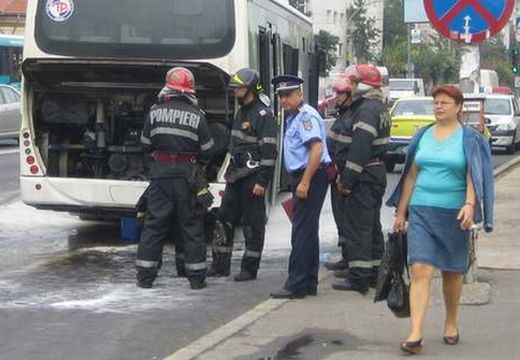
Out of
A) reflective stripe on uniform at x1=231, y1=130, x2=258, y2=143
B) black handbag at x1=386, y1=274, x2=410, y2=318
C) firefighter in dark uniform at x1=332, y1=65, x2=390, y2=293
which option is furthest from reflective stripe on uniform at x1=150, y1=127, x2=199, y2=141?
black handbag at x1=386, y1=274, x2=410, y2=318

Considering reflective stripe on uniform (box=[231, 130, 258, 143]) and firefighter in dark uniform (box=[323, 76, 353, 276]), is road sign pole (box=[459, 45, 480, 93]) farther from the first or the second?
reflective stripe on uniform (box=[231, 130, 258, 143])

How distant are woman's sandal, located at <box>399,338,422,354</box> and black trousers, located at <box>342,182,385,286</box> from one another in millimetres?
1957

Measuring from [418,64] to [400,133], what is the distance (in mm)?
77745

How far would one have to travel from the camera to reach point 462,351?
650 cm

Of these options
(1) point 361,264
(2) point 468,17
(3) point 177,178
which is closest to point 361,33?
(2) point 468,17

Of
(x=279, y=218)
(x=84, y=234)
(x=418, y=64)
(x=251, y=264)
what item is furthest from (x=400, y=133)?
(x=418, y=64)

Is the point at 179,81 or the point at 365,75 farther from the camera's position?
the point at 179,81

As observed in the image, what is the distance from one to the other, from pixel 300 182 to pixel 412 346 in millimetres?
2101

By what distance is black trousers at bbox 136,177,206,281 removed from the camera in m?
8.74

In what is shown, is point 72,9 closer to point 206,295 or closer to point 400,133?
point 206,295

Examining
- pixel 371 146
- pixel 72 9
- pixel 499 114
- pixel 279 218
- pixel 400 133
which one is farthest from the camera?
pixel 499 114

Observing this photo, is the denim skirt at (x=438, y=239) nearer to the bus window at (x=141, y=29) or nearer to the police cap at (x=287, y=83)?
the police cap at (x=287, y=83)

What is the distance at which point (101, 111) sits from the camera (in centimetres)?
1127

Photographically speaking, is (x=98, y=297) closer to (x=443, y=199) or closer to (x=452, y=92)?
(x=443, y=199)
